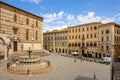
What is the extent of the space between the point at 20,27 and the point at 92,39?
22007mm

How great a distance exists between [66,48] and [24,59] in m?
36.6

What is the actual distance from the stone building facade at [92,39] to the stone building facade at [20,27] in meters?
13.3

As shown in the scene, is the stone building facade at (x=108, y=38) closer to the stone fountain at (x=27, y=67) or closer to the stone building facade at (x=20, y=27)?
the stone building facade at (x=20, y=27)

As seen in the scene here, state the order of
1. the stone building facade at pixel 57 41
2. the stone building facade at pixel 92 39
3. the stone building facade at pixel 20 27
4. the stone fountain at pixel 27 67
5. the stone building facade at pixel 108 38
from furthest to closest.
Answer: the stone building facade at pixel 57 41, the stone building facade at pixel 92 39, the stone building facade at pixel 108 38, the stone building facade at pixel 20 27, the stone fountain at pixel 27 67

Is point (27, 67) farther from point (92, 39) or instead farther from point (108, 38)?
point (92, 39)

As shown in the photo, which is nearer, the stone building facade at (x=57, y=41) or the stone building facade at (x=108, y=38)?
the stone building facade at (x=108, y=38)

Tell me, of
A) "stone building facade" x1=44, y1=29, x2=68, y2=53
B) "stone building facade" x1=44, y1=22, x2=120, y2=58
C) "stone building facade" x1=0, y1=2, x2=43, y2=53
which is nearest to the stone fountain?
"stone building facade" x1=0, y1=2, x2=43, y2=53

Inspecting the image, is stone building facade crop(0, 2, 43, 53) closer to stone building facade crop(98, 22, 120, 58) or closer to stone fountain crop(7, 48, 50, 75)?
stone fountain crop(7, 48, 50, 75)

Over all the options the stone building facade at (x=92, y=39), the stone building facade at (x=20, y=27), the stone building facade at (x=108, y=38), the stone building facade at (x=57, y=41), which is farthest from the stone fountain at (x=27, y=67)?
the stone building facade at (x=57, y=41)

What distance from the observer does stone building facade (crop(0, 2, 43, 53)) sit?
3266 centimetres

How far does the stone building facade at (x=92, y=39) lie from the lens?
3866 centimetres

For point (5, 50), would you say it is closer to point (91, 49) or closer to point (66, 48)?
point (91, 49)

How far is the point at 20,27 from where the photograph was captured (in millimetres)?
36844

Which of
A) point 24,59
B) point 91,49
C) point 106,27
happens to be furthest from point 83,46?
point 24,59
